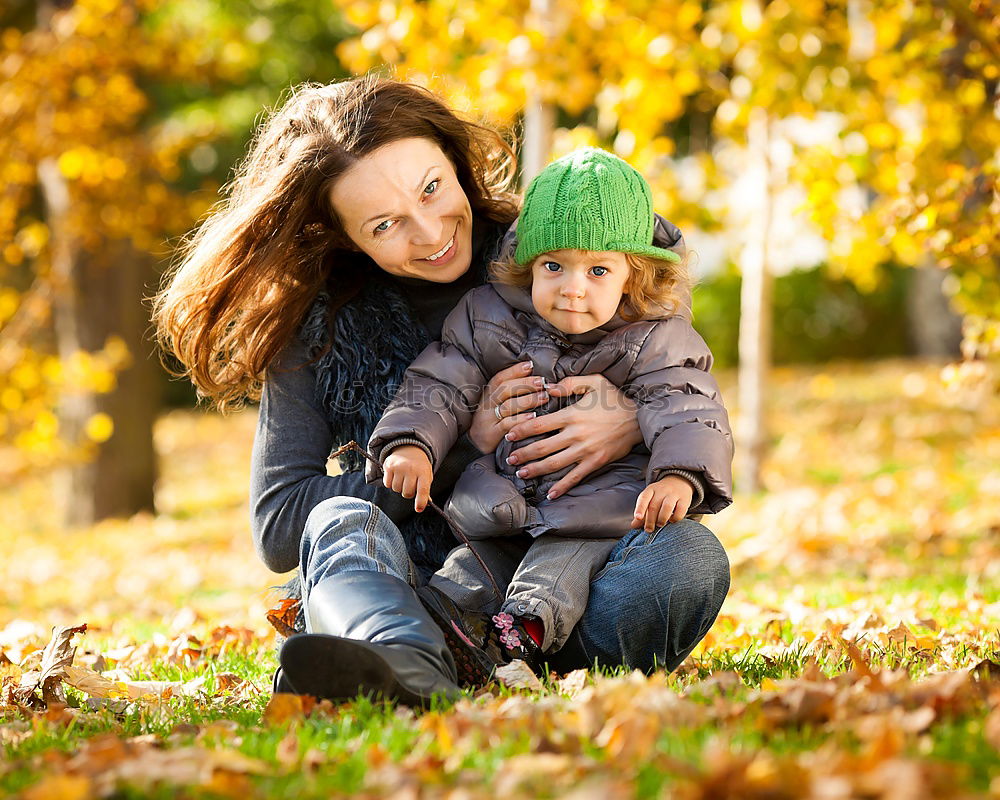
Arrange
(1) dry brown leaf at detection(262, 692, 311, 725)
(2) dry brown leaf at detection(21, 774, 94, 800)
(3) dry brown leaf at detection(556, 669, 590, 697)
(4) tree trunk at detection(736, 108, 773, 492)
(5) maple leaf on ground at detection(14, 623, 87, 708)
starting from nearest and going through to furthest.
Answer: (2) dry brown leaf at detection(21, 774, 94, 800), (1) dry brown leaf at detection(262, 692, 311, 725), (3) dry brown leaf at detection(556, 669, 590, 697), (5) maple leaf on ground at detection(14, 623, 87, 708), (4) tree trunk at detection(736, 108, 773, 492)

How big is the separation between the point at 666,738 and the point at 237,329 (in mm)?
1916

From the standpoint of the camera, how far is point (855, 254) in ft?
23.8

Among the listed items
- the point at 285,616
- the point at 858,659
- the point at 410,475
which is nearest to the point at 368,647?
the point at 410,475

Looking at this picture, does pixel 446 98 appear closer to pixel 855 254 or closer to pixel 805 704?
pixel 805 704

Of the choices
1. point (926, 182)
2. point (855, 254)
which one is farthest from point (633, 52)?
point (926, 182)

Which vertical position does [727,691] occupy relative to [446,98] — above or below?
below

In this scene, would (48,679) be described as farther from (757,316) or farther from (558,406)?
(757,316)

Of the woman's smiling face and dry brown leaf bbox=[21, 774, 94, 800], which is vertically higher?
the woman's smiling face

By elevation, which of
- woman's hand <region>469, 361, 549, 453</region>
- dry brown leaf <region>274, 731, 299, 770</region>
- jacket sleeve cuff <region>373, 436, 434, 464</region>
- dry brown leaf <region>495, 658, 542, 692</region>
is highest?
woman's hand <region>469, 361, 549, 453</region>

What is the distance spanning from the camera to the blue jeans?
278 cm

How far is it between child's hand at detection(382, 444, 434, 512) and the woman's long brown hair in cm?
66

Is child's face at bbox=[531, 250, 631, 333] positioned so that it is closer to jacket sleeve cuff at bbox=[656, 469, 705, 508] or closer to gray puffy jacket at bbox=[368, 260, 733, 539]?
gray puffy jacket at bbox=[368, 260, 733, 539]

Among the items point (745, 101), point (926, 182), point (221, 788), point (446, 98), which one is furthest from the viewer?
point (745, 101)

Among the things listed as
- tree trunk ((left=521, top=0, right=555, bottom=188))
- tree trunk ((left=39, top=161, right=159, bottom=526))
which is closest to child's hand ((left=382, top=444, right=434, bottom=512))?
tree trunk ((left=521, top=0, right=555, bottom=188))
